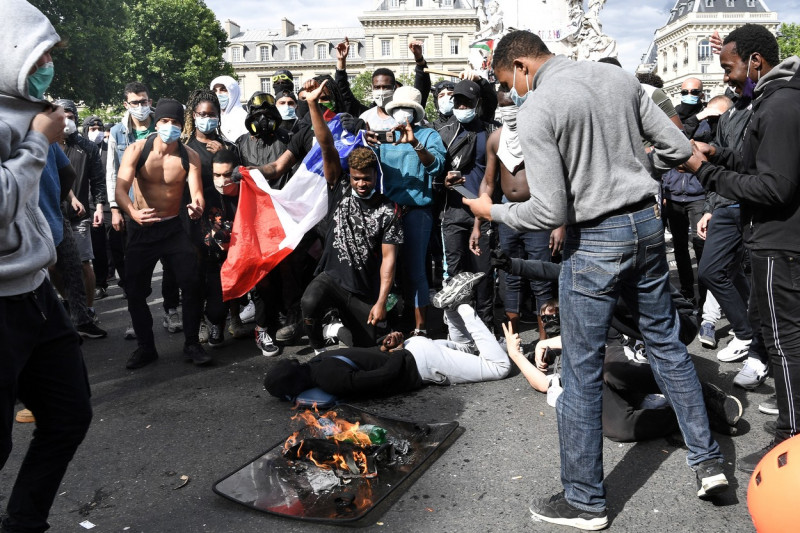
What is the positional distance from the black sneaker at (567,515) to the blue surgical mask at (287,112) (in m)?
5.10

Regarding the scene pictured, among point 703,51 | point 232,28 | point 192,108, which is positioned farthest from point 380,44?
point 192,108

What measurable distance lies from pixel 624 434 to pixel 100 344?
4.84m

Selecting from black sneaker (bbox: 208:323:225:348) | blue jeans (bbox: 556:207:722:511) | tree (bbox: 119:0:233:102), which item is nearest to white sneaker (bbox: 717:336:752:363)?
blue jeans (bbox: 556:207:722:511)

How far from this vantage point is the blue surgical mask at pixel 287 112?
23.0 feet

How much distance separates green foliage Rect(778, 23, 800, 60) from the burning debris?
147 ft

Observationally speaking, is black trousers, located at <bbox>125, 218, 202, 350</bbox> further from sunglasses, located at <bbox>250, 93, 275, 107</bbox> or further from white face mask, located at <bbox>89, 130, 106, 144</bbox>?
white face mask, located at <bbox>89, 130, 106, 144</bbox>

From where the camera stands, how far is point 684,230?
708cm

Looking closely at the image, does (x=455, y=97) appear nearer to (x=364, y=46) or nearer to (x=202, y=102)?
(x=202, y=102)

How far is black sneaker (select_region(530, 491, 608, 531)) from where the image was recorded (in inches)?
115

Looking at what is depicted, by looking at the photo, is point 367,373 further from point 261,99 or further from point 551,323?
point 261,99

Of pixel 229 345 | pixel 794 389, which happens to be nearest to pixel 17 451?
pixel 229 345

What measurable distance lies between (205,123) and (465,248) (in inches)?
106

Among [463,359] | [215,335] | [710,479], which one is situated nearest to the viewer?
[710,479]

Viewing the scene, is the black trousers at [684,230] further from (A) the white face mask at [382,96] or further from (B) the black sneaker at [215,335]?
(B) the black sneaker at [215,335]
